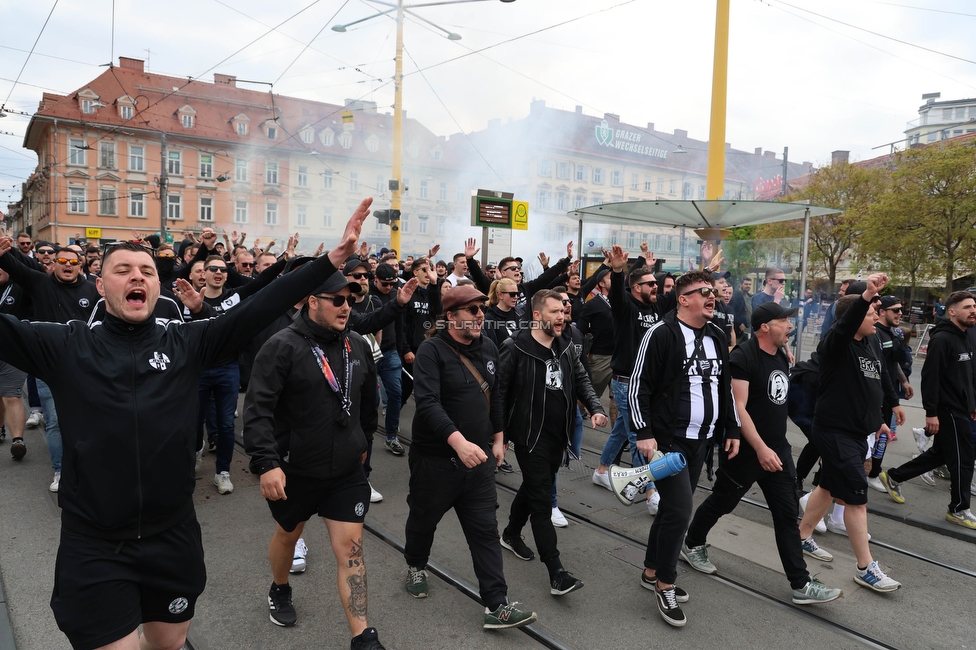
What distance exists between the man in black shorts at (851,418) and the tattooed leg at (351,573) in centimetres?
319

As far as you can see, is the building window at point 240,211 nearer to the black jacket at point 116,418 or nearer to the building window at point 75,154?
the building window at point 75,154

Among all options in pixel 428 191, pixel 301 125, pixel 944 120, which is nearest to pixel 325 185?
pixel 301 125

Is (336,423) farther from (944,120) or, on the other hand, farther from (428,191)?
(944,120)

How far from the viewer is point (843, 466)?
4.26 m

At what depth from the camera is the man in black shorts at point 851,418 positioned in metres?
4.20

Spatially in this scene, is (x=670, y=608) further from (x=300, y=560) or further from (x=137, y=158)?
(x=137, y=158)

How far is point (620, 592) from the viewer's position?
4059mm

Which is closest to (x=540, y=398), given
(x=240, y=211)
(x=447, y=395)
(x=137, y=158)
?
(x=447, y=395)

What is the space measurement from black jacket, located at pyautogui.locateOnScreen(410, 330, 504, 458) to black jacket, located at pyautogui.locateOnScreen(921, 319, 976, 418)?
4.04 meters

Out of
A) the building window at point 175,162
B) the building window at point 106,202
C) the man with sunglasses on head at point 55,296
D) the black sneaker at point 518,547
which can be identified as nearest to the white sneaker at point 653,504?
the black sneaker at point 518,547

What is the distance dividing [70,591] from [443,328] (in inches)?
90.7

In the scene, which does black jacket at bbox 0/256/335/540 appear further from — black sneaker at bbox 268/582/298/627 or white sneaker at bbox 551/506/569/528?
white sneaker at bbox 551/506/569/528

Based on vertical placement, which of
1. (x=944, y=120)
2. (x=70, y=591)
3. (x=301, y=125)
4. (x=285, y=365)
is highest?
(x=944, y=120)

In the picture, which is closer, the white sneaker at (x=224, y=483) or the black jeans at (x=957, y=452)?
the black jeans at (x=957, y=452)
